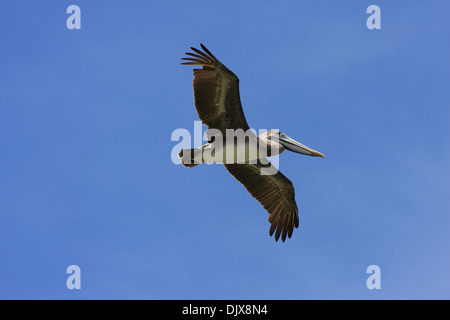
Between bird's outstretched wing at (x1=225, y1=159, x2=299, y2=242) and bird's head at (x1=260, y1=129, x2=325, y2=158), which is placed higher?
bird's head at (x1=260, y1=129, x2=325, y2=158)

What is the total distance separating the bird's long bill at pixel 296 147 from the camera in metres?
16.1

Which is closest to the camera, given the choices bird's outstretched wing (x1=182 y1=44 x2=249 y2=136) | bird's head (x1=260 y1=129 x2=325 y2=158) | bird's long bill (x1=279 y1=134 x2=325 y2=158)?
bird's outstretched wing (x1=182 y1=44 x2=249 y2=136)

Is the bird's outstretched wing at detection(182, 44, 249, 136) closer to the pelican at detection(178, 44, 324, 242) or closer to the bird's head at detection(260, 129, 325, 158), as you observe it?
the pelican at detection(178, 44, 324, 242)

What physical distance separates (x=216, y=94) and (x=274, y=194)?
322cm

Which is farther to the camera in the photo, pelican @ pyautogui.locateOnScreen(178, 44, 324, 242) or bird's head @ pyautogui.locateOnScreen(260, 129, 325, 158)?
bird's head @ pyautogui.locateOnScreen(260, 129, 325, 158)

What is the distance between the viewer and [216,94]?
48.1ft

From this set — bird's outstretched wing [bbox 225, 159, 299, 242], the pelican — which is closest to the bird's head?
the pelican

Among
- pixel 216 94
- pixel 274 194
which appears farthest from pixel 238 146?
pixel 274 194

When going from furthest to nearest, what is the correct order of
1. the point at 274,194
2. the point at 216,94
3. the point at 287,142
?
1. the point at 274,194
2. the point at 287,142
3. the point at 216,94

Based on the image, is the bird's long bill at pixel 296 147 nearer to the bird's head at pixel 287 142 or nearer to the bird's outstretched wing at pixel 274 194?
the bird's head at pixel 287 142

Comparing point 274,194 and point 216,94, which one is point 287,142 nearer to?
point 274,194

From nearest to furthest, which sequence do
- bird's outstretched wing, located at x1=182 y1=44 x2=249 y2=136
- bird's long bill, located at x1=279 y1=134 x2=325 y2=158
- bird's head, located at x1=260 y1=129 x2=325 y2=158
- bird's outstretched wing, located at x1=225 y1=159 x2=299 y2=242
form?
bird's outstretched wing, located at x1=182 y1=44 x2=249 y2=136
bird's head, located at x1=260 y1=129 x2=325 y2=158
bird's long bill, located at x1=279 y1=134 x2=325 y2=158
bird's outstretched wing, located at x1=225 y1=159 x2=299 y2=242

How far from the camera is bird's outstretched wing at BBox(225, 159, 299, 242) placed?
1633 centimetres

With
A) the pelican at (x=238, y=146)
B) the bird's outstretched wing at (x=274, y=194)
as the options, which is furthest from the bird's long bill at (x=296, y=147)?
the bird's outstretched wing at (x=274, y=194)
